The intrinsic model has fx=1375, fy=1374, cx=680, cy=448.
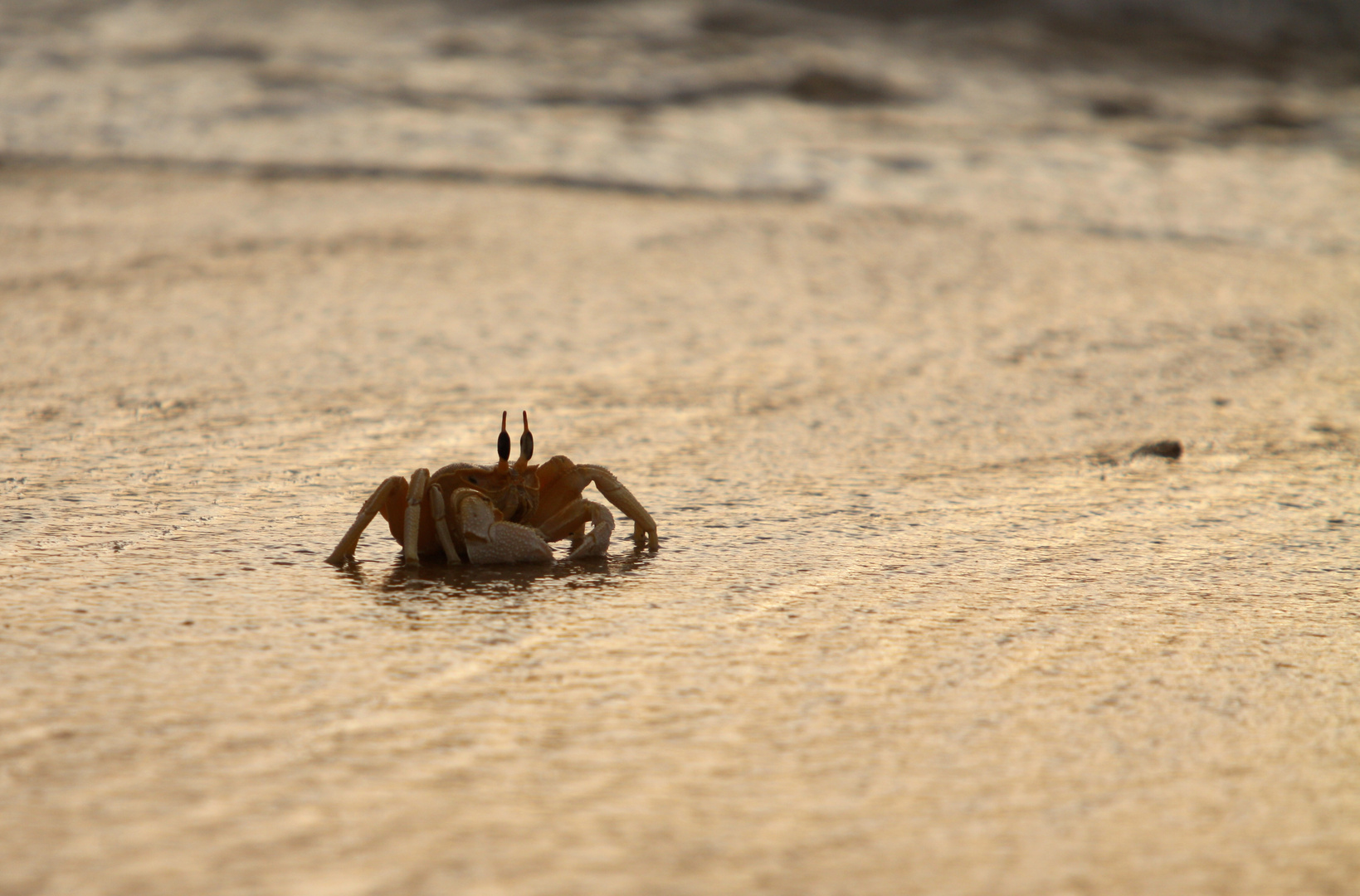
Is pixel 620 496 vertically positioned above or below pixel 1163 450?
above

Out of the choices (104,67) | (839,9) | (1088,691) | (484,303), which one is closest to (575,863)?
(1088,691)

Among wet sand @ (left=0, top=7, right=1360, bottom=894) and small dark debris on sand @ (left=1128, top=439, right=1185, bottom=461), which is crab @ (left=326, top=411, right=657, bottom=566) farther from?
small dark debris on sand @ (left=1128, top=439, right=1185, bottom=461)

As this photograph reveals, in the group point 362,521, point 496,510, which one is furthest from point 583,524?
point 362,521

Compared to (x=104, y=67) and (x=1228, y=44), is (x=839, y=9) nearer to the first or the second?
(x=1228, y=44)

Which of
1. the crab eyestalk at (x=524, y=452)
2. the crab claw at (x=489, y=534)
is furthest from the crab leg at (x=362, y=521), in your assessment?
the crab eyestalk at (x=524, y=452)

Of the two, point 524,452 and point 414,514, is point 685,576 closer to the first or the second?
point 524,452

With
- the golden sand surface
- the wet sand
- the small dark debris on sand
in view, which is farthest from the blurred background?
the small dark debris on sand
